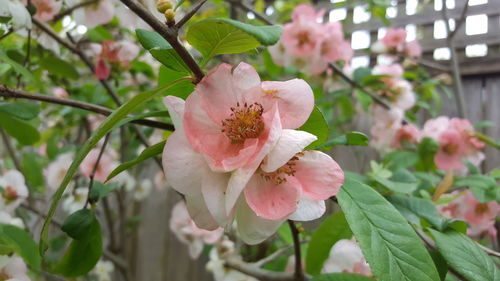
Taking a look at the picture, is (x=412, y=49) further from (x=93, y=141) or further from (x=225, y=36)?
(x=93, y=141)

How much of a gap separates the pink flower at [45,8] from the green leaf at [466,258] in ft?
2.75

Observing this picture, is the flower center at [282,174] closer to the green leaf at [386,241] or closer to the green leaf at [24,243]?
the green leaf at [386,241]

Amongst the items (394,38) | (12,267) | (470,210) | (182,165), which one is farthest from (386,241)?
(394,38)

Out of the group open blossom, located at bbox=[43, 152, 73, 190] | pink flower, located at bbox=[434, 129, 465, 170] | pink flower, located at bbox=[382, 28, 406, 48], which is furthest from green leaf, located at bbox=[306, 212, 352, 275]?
pink flower, located at bbox=[382, 28, 406, 48]

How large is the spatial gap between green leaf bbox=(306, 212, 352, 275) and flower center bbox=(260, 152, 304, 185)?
0.26 meters

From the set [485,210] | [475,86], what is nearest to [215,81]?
[485,210]

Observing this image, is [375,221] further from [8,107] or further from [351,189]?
[8,107]

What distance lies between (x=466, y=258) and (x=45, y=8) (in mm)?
900

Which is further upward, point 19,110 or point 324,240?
point 19,110

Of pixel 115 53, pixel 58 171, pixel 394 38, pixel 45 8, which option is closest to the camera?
pixel 45 8

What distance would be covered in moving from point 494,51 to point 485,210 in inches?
52.8

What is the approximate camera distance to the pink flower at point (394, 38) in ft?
6.27

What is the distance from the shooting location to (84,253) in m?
0.60

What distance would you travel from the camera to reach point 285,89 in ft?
1.34
